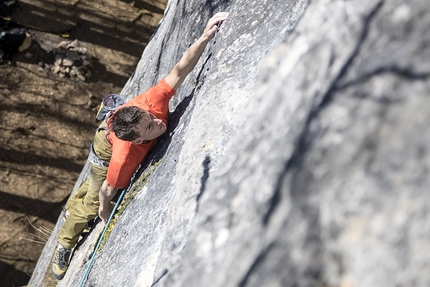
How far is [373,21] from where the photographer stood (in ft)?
3.72

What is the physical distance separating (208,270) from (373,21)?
0.81 metres

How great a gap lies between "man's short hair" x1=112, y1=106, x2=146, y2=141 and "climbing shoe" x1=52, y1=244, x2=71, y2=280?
1747mm

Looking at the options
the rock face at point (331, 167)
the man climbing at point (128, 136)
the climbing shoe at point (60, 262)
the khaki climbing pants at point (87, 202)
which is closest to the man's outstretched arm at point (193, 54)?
the man climbing at point (128, 136)

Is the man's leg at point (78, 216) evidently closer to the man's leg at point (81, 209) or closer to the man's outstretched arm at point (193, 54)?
the man's leg at point (81, 209)

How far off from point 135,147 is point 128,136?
286 millimetres

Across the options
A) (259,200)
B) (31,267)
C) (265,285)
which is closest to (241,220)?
(259,200)

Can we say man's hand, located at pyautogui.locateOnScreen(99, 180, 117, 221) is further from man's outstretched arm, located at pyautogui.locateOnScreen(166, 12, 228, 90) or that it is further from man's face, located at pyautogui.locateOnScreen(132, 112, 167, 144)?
man's outstretched arm, located at pyautogui.locateOnScreen(166, 12, 228, 90)

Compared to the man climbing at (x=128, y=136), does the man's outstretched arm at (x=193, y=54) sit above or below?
above

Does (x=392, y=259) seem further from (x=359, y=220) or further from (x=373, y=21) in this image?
(x=373, y=21)

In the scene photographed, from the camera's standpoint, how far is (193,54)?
9.55 feet

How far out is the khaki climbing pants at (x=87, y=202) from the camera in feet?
11.1

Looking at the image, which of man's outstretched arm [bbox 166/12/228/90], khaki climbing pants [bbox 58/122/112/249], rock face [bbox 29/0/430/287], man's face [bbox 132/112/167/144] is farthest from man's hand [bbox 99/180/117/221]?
rock face [bbox 29/0/430/287]

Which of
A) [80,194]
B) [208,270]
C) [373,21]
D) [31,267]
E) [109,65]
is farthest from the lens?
[109,65]

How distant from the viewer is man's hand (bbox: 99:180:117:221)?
316cm
